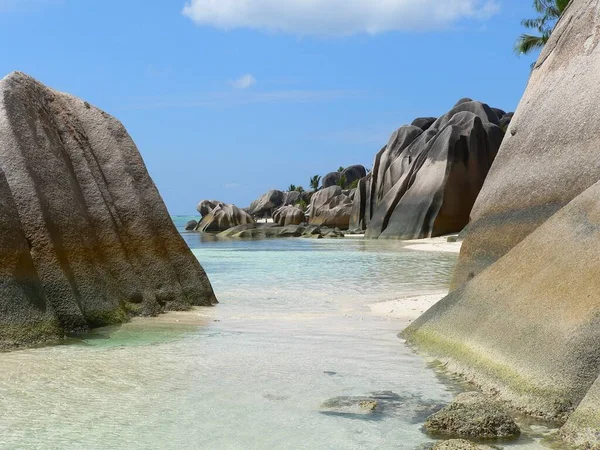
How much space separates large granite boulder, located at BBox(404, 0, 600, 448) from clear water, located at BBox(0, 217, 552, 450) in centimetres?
42

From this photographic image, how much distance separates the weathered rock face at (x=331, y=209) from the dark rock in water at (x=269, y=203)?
1908 cm

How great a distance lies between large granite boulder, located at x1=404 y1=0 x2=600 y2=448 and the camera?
12.5 feet

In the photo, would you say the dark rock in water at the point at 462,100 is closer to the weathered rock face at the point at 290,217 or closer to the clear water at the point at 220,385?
the weathered rock face at the point at 290,217

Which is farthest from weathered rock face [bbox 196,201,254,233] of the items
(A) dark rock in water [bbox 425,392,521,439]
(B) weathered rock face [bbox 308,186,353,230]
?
(A) dark rock in water [bbox 425,392,521,439]

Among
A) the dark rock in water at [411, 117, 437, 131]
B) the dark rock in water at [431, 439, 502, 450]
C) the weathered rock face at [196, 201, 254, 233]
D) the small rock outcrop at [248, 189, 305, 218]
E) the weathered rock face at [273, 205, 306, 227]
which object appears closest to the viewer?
the dark rock in water at [431, 439, 502, 450]

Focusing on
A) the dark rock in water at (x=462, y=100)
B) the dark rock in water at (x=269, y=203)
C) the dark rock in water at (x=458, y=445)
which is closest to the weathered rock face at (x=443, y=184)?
the dark rock in water at (x=462, y=100)

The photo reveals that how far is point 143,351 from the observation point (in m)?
5.80

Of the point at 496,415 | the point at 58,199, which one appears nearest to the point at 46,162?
the point at 58,199

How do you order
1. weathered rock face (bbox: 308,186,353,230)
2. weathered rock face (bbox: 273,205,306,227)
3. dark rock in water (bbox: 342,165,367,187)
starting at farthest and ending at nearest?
dark rock in water (bbox: 342,165,367,187), weathered rock face (bbox: 273,205,306,227), weathered rock face (bbox: 308,186,353,230)

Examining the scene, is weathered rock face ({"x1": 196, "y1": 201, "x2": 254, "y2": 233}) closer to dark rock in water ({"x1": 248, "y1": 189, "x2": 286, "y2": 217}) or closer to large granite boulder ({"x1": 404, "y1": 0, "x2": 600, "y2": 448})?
dark rock in water ({"x1": 248, "y1": 189, "x2": 286, "y2": 217})

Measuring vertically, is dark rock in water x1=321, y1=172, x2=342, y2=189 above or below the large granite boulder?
above

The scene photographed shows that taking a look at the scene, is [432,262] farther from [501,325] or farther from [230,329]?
[501,325]

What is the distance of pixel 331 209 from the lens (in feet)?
153

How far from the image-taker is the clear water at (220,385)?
12.0ft
